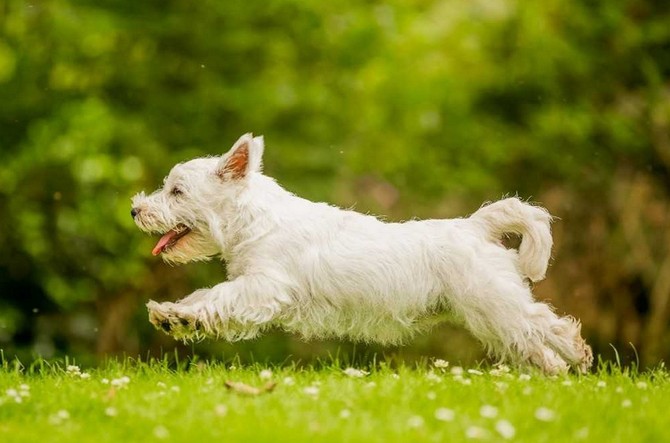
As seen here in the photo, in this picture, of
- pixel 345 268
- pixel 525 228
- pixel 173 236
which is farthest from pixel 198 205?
pixel 525 228

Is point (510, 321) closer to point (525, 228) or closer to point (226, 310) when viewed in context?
point (525, 228)

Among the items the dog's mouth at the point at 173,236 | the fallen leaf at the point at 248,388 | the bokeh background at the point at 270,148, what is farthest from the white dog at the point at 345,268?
the bokeh background at the point at 270,148

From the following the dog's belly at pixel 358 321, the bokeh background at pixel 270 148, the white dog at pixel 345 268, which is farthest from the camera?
the bokeh background at pixel 270 148

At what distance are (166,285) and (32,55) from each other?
337cm

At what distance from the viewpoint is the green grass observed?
15.2 ft

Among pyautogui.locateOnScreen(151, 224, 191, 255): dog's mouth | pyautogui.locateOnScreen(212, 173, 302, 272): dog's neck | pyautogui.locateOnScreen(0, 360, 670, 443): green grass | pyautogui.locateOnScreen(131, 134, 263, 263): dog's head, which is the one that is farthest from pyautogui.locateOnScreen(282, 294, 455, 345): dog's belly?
pyautogui.locateOnScreen(151, 224, 191, 255): dog's mouth

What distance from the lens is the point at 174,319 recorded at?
6.10 metres

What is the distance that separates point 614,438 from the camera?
4.72 metres

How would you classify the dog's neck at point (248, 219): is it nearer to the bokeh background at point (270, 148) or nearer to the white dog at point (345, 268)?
the white dog at point (345, 268)

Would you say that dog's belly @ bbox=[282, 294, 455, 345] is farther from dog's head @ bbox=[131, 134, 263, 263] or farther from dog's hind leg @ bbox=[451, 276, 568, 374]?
dog's head @ bbox=[131, 134, 263, 263]

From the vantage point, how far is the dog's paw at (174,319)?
238 inches

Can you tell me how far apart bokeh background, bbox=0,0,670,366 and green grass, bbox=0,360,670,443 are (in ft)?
21.1

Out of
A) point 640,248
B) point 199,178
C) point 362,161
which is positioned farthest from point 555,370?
point 362,161

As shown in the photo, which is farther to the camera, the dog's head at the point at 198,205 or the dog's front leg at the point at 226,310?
the dog's head at the point at 198,205
